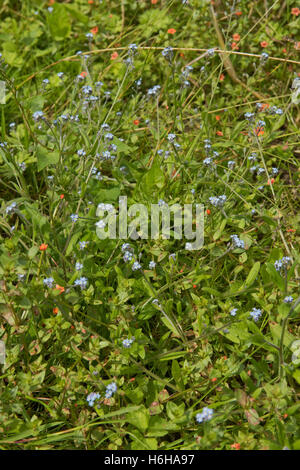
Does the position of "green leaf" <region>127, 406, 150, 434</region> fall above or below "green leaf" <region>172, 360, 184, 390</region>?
below

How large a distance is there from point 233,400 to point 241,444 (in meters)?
0.17

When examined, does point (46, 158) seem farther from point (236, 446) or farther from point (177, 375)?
point (236, 446)

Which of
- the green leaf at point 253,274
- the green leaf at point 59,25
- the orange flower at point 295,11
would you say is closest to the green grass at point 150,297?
the green leaf at point 253,274

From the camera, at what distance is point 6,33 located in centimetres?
395

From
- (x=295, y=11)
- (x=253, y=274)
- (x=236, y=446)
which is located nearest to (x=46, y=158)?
(x=253, y=274)

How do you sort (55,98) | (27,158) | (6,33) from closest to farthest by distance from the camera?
(27,158) < (55,98) < (6,33)

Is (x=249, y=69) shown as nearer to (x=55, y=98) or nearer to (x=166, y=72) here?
(x=166, y=72)

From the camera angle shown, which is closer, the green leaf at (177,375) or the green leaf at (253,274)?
the green leaf at (177,375)

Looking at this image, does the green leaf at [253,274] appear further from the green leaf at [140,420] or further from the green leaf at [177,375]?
the green leaf at [140,420]

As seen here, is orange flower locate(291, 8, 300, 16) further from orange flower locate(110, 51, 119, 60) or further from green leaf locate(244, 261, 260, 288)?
green leaf locate(244, 261, 260, 288)

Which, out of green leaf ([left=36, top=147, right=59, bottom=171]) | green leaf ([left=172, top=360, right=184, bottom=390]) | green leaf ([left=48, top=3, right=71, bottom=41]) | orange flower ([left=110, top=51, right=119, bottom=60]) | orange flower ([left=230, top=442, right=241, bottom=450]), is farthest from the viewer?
green leaf ([left=48, top=3, right=71, bottom=41])

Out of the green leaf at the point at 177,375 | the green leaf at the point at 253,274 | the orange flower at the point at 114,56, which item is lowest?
the green leaf at the point at 177,375

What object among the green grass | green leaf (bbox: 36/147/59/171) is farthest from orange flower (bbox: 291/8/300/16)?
green leaf (bbox: 36/147/59/171)
